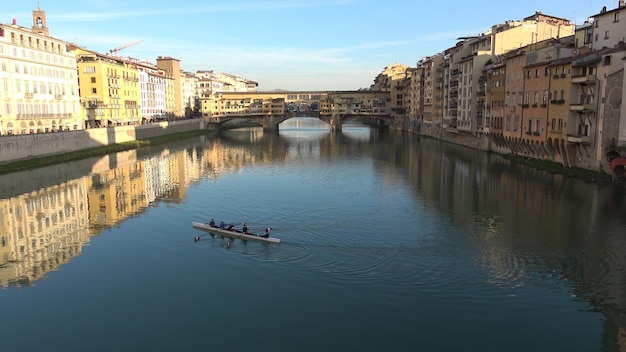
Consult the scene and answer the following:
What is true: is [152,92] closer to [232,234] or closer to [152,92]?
[152,92]

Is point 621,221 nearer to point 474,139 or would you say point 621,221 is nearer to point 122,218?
point 122,218

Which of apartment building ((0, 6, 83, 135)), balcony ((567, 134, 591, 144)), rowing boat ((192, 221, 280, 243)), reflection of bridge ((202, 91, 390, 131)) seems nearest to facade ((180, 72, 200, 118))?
reflection of bridge ((202, 91, 390, 131))

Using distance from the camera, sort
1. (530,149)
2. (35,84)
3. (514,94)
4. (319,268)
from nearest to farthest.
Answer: (319,268)
(530,149)
(514,94)
(35,84)

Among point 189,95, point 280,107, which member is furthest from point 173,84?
point 280,107

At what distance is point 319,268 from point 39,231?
14429mm

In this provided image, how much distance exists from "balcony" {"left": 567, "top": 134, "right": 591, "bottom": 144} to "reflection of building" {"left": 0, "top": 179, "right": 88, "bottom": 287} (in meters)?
32.1

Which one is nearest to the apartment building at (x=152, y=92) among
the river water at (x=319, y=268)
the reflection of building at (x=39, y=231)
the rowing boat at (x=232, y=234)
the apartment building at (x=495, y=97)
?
the river water at (x=319, y=268)

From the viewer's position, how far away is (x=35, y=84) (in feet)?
163

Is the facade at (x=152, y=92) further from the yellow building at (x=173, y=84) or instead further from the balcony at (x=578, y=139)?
the balcony at (x=578, y=139)

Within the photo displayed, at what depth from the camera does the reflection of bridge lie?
345 feet

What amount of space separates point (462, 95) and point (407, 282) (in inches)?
1891

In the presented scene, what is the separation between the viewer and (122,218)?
82.0 ft

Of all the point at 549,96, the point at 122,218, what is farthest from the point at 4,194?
the point at 549,96

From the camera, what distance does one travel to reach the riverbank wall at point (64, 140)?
3866cm
